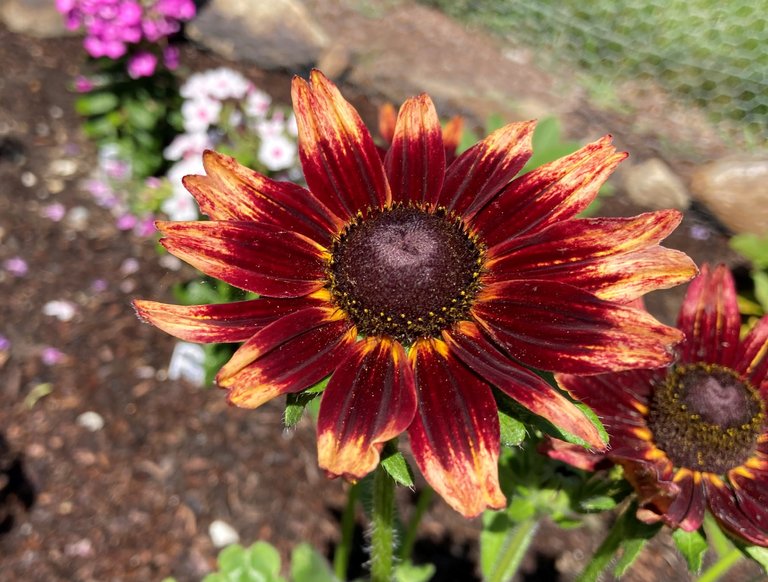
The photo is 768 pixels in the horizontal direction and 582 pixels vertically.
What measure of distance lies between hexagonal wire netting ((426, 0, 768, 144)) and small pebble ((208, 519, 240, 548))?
326 cm

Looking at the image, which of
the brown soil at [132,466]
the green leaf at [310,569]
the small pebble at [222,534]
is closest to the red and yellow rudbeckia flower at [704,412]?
the green leaf at [310,569]

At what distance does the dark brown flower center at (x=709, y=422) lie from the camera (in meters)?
1.04

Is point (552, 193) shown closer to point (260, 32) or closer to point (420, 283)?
point (420, 283)

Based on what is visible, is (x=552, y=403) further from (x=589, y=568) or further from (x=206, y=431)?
(x=206, y=431)

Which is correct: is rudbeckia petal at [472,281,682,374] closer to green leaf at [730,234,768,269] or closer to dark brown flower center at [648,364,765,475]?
dark brown flower center at [648,364,765,475]

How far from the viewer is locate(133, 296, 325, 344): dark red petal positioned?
0.77 meters

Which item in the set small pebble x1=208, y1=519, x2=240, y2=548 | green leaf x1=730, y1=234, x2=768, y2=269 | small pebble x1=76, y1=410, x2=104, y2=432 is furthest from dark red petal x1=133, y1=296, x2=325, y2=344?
green leaf x1=730, y1=234, x2=768, y2=269

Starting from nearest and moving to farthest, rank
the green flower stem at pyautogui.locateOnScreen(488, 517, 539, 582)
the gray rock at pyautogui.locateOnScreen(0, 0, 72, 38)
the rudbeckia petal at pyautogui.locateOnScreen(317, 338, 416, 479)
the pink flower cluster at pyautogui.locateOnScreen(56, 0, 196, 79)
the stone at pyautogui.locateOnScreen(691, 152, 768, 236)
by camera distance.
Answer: the rudbeckia petal at pyautogui.locateOnScreen(317, 338, 416, 479), the green flower stem at pyautogui.locateOnScreen(488, 517, 539, 582), the pink flower cluster at pyautogui.locateOnScreen(56, 0, 196, 79), the stone at pyautogui.locateOnScreen(691, 152, 768, 236), the gray rock at pyautogui.locateOnScreen(0, 0, 72, 38)

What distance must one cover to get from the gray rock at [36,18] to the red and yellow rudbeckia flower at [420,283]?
3.82 meters

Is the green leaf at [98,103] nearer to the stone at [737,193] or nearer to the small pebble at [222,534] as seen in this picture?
the small pebble at [222,534]

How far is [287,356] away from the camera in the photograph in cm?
80

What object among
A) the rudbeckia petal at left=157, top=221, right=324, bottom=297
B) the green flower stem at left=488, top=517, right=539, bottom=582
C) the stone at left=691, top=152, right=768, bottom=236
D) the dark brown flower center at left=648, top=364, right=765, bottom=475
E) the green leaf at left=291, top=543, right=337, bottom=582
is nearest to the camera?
the rudbeckia petal at left=157, top=221, right=324, bottom=297

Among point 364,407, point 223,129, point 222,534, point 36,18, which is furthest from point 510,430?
point 36,18

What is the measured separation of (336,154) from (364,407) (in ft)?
1.13
